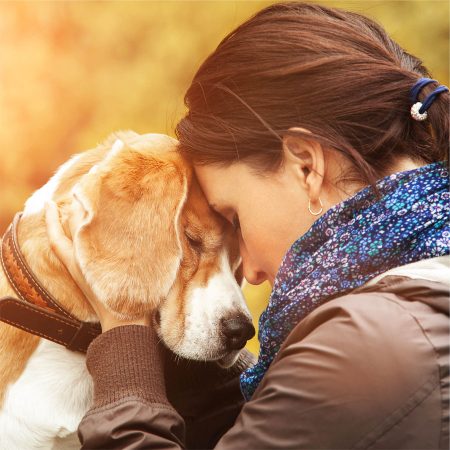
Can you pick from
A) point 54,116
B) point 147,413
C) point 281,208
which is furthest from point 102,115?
point 147,413

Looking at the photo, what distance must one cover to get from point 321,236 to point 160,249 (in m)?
0.43

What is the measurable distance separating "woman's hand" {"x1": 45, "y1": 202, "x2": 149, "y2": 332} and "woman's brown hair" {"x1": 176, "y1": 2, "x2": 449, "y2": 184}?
1.33 ft

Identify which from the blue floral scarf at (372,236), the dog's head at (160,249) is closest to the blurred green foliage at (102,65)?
the dog's head at (160,249)

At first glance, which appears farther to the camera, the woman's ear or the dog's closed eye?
the dog's closed eye

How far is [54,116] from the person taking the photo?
8.82ft

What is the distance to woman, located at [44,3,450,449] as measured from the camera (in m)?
1.13

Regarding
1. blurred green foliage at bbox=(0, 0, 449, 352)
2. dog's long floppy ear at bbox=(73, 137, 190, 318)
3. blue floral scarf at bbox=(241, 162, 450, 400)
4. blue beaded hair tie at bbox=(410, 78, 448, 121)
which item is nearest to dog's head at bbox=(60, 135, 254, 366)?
dog's long floppy ear at bbox=(73, 137, 190, 318)

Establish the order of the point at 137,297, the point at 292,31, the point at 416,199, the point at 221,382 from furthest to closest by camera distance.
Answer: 1. the point at 221,382
2. the point at 137,297
3. the point at 292,31
4. the point at 416,199

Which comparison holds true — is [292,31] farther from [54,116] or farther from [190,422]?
[54,116]

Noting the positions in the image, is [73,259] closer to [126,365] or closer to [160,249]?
[160,249]

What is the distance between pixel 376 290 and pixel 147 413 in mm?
499

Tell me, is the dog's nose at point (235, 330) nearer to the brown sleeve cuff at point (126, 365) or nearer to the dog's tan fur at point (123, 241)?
the dog's tan fur at point (123, 241)

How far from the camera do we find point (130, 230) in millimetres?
1698

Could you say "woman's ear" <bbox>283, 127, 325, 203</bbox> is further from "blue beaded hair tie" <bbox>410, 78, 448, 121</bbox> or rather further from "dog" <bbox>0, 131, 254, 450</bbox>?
"dog" <bbox>0, 131, 254, 450</bbox>
